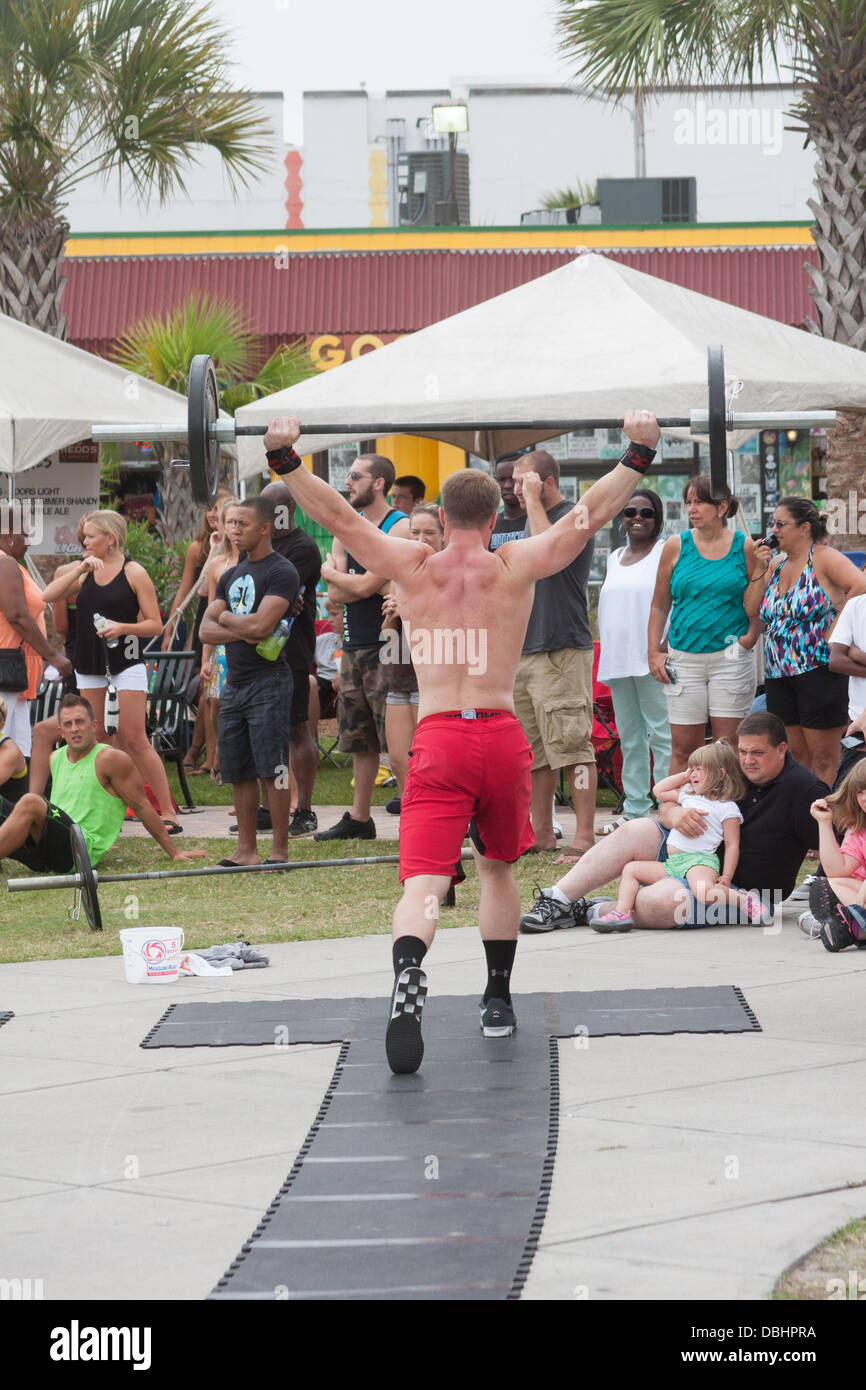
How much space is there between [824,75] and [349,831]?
25.0 ft

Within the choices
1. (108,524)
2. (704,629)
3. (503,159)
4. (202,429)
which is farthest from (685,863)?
(503,159)

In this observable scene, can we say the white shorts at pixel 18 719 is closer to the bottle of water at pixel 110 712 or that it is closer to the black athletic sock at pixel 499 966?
the bottle of water at pixel 110 712

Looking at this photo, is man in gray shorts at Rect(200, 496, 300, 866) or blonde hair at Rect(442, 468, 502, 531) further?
man in gray shorts at Rect(200, 496, 300, 866)

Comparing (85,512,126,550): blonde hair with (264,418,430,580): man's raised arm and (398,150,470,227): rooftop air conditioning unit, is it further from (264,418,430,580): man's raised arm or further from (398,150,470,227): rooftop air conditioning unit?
(398,150,470,227): rooftop air conditioning unit

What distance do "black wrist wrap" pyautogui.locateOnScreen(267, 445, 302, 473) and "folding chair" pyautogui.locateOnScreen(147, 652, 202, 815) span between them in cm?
701

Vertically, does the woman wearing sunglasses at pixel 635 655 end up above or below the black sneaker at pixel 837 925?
above

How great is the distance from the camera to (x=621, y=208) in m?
27.8

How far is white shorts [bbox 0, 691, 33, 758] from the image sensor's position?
1076 centimetres

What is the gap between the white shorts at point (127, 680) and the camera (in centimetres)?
1137

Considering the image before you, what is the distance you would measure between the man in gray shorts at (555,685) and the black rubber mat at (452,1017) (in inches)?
136

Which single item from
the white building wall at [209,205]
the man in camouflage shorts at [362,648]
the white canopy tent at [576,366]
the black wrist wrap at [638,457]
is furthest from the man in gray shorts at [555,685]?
the white building wall at [209,205]

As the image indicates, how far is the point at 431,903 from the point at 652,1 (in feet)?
38.5

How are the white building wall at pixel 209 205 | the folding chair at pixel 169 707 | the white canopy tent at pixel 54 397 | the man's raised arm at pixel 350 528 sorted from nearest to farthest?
the man's raised arm at pixel 350 528 → the white canopy tent at pixel 54 397 → the folding chair at pixel 169 707 → the white building wall at pixel 209 205

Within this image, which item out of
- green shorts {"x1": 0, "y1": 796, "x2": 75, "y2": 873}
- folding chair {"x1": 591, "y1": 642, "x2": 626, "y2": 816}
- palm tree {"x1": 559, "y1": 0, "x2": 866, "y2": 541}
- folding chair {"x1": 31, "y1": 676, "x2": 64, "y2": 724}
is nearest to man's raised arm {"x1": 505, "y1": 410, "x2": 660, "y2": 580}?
green shorts {"x1": 0, "y1": 796, "x2": 75, "y2": 873}
